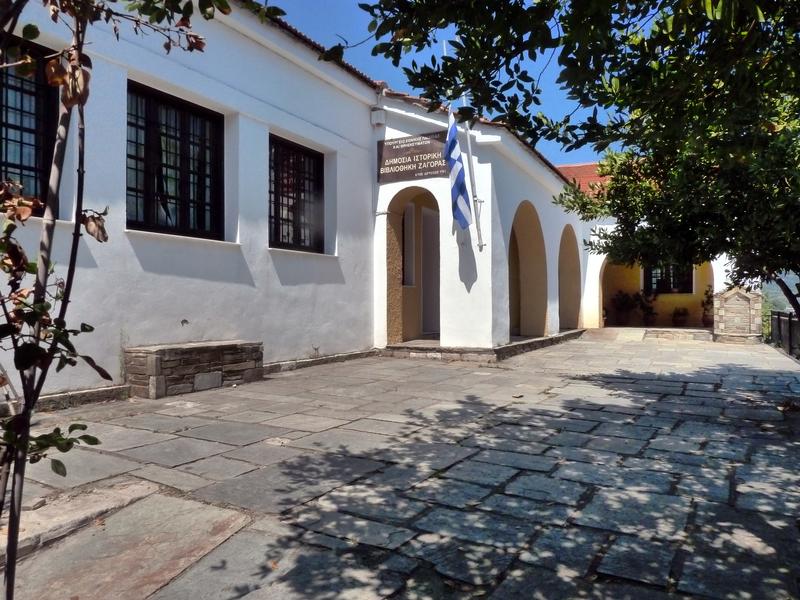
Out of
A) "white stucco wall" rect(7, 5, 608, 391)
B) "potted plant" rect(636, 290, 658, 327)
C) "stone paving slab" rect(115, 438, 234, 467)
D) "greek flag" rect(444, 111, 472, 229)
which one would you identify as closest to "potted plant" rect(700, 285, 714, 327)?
"potted plant" rect(636, 290, 658, 327)

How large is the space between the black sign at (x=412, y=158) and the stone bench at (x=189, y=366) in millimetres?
4335

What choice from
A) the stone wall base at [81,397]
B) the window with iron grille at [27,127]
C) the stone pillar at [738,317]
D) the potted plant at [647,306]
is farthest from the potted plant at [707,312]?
the window with iron grille at [27,127]

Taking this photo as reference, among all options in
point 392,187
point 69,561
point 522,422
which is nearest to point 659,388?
point 522,422

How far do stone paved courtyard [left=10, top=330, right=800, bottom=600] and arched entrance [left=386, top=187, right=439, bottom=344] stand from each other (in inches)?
183

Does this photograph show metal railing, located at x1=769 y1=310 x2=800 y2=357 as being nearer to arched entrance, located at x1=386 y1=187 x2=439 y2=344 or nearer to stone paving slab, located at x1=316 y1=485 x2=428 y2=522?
arched entrance, located at x1=386 y1=187 x2=439 y2=344

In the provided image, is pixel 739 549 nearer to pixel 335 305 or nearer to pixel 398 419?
pixel 398 419

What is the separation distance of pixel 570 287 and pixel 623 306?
13.4 ft

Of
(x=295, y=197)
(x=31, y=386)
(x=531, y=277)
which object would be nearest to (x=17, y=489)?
(x=31, y=386)

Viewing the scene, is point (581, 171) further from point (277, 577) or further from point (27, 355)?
point (27, 355)

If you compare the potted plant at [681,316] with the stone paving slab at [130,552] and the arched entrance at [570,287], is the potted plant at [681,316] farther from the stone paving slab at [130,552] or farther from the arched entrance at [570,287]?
the stone paving slab at [130,552]

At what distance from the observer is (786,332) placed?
1064cm

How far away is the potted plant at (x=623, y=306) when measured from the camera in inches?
744

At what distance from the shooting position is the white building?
5637 mm

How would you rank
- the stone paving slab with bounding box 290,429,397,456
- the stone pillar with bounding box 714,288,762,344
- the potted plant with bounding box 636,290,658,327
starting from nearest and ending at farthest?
the stone paving slab with bounding box 290,429,397,456
the stone pillar with bounding box 714,288,762,344
the potted plant with bounding box 636,290,658,327
